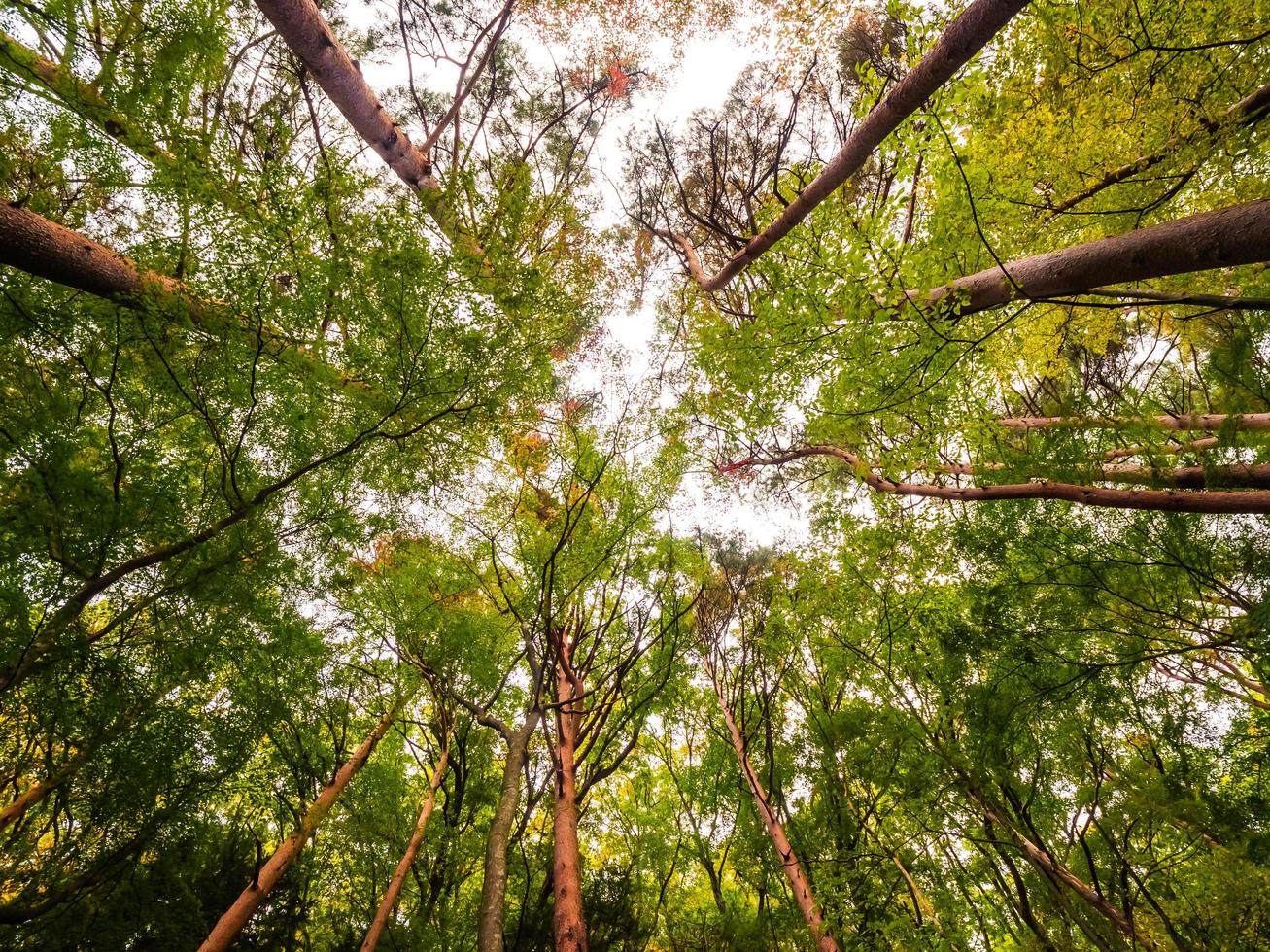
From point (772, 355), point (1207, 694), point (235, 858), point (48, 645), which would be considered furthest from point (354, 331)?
point (1207, 694)

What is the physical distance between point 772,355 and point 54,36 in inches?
246

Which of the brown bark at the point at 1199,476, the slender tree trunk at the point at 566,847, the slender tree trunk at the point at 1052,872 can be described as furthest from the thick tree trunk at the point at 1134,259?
the slender tree trunk at the point at 566,847

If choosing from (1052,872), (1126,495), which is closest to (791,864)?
(1052,872)

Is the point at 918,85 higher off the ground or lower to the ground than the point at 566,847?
higher

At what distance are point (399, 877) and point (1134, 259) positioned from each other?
27.0ft

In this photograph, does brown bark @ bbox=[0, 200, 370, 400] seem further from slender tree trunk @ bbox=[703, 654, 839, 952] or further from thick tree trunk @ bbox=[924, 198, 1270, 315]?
slender tree trunk @ bbox=[703, 654, 839, 952]

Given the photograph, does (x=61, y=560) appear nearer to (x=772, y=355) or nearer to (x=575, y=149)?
(x=772, y=355)

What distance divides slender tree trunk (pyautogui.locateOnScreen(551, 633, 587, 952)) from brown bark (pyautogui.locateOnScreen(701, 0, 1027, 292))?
174 inches

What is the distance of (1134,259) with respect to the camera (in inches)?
107

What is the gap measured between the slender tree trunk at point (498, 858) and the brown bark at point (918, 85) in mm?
4952

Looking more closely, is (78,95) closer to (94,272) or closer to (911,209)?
(94,272)

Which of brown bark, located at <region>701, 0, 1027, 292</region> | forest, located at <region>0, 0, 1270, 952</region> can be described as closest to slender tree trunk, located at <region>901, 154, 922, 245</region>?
forest, located at <region>0, 0, 1270, 952</region>

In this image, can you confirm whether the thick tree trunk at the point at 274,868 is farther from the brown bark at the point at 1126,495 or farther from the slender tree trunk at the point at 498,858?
the brown bark at the point at 1126,495

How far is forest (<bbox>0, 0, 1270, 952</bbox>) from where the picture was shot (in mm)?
3170
